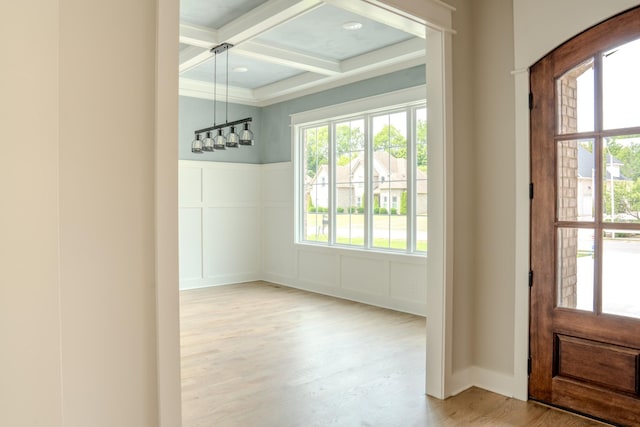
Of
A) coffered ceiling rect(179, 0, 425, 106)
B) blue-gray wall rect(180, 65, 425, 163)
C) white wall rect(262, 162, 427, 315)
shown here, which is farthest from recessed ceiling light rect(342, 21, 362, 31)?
white wall rect(262, 162, 427, 315)

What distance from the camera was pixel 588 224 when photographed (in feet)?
8.96

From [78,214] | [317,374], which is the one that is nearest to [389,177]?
[317,374]

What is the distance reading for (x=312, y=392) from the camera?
317 centimetres

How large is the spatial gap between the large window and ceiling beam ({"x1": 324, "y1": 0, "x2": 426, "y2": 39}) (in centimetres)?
241

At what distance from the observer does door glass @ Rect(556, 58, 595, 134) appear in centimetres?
271

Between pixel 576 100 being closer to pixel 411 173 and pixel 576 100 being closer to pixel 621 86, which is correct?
pixel 621 86

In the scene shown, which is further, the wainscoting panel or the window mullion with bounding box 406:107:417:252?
the wainscoting panel

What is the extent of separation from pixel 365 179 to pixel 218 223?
8.36 feet

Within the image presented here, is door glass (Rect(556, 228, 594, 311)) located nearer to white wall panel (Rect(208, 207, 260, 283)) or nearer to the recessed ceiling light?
the recessed ceiling light

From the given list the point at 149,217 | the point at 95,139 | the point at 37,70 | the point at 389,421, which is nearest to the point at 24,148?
the point at 37,70

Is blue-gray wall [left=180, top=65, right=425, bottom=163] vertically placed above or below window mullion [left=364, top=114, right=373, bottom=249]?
above

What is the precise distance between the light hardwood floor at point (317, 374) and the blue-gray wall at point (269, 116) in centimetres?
263

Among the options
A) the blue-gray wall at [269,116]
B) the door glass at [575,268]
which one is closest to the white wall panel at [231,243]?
the blue-gray wall at [269,116]

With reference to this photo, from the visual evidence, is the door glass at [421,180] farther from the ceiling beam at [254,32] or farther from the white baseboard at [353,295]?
the ceiling beam at [254,32]
